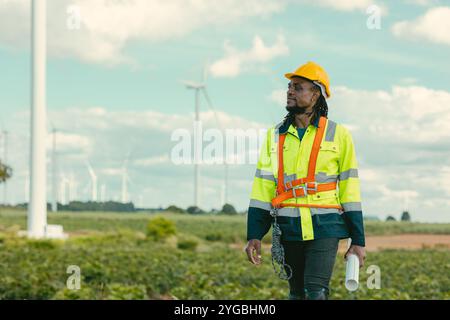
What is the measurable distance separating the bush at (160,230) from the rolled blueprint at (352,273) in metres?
35.5

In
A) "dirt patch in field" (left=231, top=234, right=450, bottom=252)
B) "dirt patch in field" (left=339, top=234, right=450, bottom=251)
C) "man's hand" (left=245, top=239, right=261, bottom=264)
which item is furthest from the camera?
"dirt patch in field" (left=339, top=234, right=450, bottom=251)

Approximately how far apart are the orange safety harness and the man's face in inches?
6.0

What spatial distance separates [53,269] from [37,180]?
16.6m

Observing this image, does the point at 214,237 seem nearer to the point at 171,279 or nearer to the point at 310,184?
the point at 171,279

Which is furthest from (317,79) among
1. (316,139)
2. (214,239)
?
(214,239)

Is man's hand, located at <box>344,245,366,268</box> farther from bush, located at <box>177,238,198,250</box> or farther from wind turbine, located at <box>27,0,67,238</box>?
bush, located at <box>177,238,198,250</box>

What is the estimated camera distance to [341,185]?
412 cm

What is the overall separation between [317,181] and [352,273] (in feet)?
1.68

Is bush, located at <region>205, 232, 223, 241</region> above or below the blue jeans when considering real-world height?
below

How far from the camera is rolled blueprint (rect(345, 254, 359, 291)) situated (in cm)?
394

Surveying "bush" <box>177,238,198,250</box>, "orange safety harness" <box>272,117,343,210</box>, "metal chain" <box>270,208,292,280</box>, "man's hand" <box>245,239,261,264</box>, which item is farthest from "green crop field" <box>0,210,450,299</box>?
"orange safety harness" <box>272,117,343,210</box>

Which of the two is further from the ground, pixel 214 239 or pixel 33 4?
pixel 33 4

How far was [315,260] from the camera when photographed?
4.13 meters
